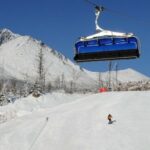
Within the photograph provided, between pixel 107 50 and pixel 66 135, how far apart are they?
8379 mm

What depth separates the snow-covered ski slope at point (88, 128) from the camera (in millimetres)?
29388

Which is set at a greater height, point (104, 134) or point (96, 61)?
point (96, 61)

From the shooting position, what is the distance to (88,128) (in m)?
31.7

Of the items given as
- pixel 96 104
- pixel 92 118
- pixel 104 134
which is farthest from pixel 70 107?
pixel 104 134

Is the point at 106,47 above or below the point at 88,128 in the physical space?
above

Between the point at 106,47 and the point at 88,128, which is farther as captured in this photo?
the point at 88,128

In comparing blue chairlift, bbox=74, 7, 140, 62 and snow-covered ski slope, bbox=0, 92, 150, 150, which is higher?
blue chairlift, bbox=74, 7, 140, 62

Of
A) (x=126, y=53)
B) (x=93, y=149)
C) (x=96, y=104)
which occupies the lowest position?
(x=93, y=149)

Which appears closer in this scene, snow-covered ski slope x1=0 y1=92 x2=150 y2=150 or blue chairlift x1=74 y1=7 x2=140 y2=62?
blue chairlift x1=74 y1=7 x2=140 y2=62

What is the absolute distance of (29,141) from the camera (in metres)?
31.9

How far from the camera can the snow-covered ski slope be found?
29.4 meters

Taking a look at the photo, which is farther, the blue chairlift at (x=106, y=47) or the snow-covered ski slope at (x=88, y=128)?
the snow-covered ski slope at (x=88, y=128)

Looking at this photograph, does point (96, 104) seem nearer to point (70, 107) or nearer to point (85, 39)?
point (70, 107)

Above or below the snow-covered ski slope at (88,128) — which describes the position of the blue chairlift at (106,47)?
above
